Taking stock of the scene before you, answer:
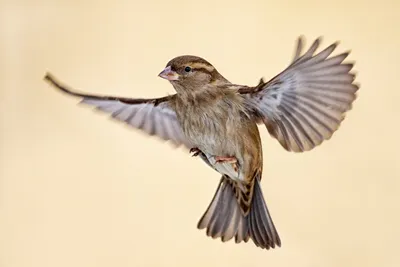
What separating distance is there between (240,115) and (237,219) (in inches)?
6.0

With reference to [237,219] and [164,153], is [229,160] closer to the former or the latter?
[237,219]

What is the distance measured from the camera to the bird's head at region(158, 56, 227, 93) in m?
0.74

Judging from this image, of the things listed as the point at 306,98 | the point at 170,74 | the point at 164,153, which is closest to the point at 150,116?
the point at 170,74

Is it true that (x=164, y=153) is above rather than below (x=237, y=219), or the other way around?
above

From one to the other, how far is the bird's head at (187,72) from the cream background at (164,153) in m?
0.55

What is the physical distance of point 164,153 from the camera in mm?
1336

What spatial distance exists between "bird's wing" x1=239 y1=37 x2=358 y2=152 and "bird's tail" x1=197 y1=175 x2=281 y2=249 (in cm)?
11

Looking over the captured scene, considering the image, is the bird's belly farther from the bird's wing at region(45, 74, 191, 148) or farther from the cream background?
the cream background

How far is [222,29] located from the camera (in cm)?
141

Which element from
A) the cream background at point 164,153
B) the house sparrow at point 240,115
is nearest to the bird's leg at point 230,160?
the house sparrow at point 240,115

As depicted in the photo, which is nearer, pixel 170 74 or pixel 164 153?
pixel 170 74

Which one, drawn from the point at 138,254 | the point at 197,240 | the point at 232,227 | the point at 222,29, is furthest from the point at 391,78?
the point at 232,227

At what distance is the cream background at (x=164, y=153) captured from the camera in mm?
1324

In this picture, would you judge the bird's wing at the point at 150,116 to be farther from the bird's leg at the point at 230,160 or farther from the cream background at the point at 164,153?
the cream background at the point at 164,153
